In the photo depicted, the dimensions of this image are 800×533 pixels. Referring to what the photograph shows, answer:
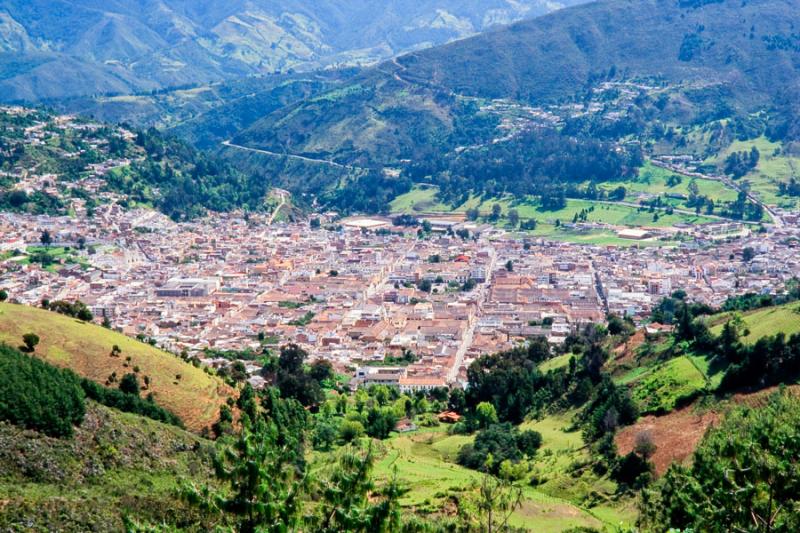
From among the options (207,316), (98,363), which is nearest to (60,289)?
(207,316)

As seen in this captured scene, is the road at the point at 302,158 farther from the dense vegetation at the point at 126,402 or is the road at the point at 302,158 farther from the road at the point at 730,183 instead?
the dense vegetation at the point at 126,402

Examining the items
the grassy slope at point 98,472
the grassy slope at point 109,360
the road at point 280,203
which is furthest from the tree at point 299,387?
the road at point 280,203

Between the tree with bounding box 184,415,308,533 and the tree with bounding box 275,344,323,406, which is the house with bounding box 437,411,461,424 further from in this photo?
the tree with bounding box 184,415,308,533

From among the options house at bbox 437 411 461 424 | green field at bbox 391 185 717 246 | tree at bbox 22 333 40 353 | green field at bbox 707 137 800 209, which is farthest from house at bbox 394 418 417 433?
green field at bbox 707 137 800 209

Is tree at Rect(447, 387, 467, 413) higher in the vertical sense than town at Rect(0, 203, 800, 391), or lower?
higher

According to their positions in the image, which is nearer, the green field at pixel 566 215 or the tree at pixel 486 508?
the tree at pixel 486 508

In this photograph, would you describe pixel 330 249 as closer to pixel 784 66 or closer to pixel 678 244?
pixel 678 244
